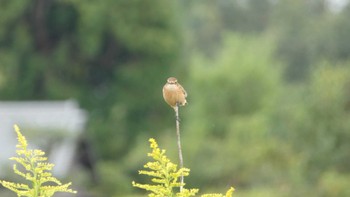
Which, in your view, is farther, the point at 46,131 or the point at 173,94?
the point at 46,131

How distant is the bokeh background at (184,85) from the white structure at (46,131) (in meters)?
0.55

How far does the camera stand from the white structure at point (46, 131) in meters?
26.2

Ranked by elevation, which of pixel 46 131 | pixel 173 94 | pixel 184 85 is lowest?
pixel 173 94

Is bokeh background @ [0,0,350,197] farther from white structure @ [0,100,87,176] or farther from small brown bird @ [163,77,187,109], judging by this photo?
small brown bird @ [163,77,187,109]

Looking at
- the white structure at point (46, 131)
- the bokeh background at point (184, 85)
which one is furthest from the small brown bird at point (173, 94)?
the white structure at point (46, 131)

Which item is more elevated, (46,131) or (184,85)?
(184,85)

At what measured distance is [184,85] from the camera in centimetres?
4144

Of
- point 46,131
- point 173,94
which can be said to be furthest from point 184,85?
point 173,94

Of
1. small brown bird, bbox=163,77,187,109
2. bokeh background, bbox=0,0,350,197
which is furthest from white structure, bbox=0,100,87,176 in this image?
small brown bird, bbox=163,77,187,109

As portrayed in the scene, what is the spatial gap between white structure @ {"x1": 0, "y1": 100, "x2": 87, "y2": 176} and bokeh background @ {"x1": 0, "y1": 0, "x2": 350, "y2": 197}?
55 centimetres

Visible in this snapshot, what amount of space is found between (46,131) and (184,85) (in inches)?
603

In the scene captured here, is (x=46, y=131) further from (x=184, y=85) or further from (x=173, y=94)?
(x=173, y=94)

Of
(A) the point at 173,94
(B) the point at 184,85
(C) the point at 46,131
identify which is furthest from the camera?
(B) the point at 184,85

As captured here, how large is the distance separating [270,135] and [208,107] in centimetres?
1920
